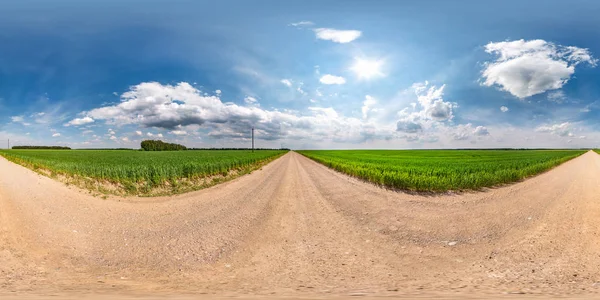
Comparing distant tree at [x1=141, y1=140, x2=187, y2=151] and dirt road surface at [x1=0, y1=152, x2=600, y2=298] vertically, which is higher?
distant tree at [x1=141, y1=140, x2=187, y2=151]

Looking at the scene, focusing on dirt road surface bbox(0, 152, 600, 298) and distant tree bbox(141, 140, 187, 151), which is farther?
distant tree bbox(141, 140, 187, 151)

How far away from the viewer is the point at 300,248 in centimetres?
725

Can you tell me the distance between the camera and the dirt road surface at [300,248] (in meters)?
5.51

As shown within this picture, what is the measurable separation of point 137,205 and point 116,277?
726 centimetres

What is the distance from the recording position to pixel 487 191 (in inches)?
631

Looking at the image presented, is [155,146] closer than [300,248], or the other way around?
[300,248]

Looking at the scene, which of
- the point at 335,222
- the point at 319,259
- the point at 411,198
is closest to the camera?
the point at 319,259

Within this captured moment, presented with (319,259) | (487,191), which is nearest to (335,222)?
(319,259)

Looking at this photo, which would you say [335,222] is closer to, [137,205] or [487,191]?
[137,205]

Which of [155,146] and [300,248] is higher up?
[155,146]

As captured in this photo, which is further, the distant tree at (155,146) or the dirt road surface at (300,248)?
the distant tree at (155,146)

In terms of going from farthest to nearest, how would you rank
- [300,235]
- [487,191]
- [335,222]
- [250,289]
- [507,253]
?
1. [487,191]
2. [335,222]
3. [300,235]
4. [507,253]
5. [250,289]

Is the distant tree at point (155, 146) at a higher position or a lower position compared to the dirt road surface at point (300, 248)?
higher

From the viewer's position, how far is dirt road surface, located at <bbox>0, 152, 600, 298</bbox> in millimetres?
5512
